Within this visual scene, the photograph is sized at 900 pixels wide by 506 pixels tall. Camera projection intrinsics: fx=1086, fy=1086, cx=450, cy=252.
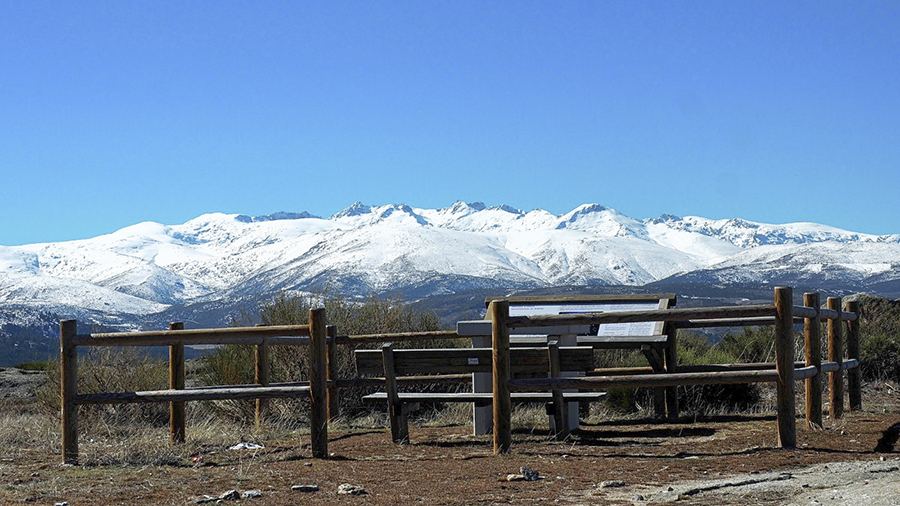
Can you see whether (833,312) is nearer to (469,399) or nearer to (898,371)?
(469,399)

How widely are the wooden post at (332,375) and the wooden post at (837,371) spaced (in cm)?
511

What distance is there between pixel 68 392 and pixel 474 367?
3.58 meters

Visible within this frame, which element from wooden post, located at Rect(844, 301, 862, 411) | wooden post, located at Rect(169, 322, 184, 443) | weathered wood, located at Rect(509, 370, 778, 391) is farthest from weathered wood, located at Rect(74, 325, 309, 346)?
wooden post, located at Rect(844, 301, 862, 411)

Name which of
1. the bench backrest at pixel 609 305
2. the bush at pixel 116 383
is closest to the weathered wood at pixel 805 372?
the bench backrest at pixel 609 305

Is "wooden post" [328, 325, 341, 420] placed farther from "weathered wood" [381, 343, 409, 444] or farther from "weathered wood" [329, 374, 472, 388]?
"weathered wood" [381, 343, 409, 444]

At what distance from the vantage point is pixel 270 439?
35.3ft

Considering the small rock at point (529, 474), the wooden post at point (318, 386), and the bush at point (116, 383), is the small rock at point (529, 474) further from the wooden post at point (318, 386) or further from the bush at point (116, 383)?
the bush at point (116, 383)

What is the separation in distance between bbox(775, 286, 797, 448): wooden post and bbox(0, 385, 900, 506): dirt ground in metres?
0.16

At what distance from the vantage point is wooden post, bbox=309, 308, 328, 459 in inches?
358

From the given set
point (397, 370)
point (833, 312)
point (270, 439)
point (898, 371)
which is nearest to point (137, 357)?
point (270, 439)

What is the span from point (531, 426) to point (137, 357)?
6062 millimetres

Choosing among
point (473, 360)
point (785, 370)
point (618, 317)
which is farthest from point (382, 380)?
point (785, 370)

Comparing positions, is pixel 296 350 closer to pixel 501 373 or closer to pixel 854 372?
pixel 501 373

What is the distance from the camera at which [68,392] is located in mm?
9438
